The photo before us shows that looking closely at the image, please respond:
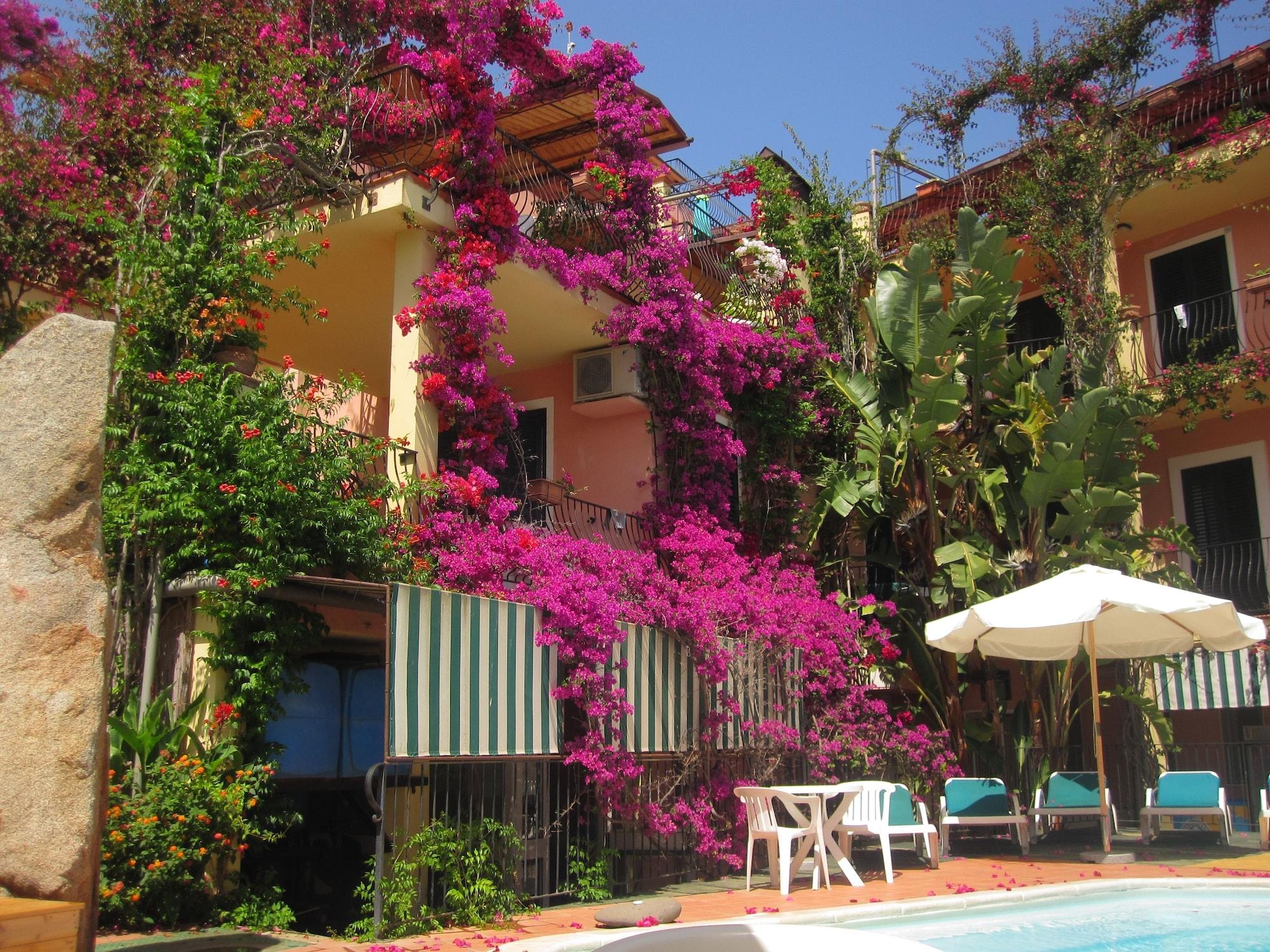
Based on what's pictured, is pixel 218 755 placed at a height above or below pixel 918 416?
below

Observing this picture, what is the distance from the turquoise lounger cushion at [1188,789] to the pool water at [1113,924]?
341 cm

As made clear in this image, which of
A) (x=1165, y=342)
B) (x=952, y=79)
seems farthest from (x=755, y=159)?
(x=1165, y=342)

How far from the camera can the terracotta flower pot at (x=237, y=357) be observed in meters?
9.55

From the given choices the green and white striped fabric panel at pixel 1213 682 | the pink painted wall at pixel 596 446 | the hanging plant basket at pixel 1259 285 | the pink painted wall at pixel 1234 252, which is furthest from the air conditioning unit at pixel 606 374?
the hanging plant basket at pixel 1259 285

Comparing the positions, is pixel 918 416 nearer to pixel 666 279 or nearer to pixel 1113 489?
pixel 1113 489

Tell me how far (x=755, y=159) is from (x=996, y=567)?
7478 millimetres

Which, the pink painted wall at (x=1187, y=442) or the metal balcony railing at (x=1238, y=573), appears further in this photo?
the pink painted wall at (x=1187, y=442)

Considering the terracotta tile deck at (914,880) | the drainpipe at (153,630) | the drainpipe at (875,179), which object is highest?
the drainpipe at (875,179)

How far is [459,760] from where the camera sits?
827 cm

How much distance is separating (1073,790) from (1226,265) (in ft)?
31.5

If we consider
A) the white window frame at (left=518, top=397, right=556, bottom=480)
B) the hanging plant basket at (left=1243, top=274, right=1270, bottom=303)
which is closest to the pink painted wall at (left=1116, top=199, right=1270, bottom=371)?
the hanging plant basket at (left=1243, top=274, right=1270, bottom=303)

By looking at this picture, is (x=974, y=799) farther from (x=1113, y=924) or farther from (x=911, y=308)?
(x=911, y=308)

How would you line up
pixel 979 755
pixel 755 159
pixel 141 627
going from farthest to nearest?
1. pixel 755 159
2. pixel 979 755
3. pixel 141 627

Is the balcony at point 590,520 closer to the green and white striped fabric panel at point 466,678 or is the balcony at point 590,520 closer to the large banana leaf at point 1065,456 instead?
the green and white striped fabric panel at point 466,678
